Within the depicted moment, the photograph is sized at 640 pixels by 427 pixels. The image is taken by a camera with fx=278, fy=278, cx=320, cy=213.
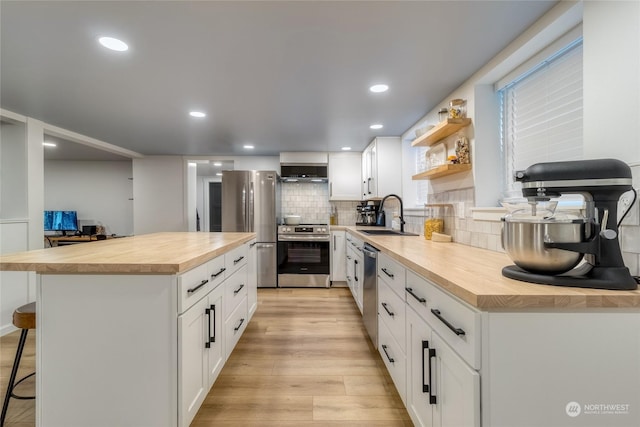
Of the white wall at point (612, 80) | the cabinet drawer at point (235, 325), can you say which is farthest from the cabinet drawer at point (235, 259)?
the white wall at point (612, 80)

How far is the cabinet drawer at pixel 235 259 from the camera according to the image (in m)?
1.99

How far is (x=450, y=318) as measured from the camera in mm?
986

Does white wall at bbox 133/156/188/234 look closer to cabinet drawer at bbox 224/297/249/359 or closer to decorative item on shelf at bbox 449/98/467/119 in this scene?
cabinet drawer at bbox 224/297/249/359

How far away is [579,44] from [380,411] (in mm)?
2194

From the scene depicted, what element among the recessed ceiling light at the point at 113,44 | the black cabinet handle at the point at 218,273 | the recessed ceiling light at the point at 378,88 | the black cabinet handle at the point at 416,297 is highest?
the recessed ceiling light at the point at 378,88

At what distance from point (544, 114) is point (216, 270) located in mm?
2156

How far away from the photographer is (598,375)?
Result: 31.9 inches

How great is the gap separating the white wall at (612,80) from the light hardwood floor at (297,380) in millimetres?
1625

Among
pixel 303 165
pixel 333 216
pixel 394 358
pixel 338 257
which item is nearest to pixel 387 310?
pixel 394 358

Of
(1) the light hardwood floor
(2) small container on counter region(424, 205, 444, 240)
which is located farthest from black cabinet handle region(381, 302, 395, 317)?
(2) small container on counter region(424, 205, 444, 240)

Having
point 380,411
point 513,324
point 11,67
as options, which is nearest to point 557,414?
point 513,324

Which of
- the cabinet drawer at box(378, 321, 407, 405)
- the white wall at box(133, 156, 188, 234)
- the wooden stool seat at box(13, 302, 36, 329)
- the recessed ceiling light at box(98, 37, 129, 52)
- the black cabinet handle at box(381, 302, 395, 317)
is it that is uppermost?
the recessed ceiling light at box(98, 37, 129, 52)

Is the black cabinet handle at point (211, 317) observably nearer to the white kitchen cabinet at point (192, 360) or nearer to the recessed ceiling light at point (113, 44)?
the white kitchen cabinet at point (192, 360)

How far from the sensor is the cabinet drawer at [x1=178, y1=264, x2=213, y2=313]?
48.9 inches
